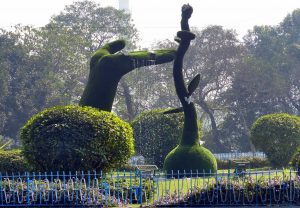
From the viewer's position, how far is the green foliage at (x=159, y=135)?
26.5 meters

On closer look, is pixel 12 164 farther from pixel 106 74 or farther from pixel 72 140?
pixel 72 140

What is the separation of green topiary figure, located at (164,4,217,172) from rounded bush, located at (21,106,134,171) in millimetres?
4808

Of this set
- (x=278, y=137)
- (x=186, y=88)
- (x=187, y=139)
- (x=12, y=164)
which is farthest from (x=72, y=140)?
(x=278, y=137)

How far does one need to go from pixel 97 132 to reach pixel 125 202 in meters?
2.33

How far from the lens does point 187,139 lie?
21719 mm

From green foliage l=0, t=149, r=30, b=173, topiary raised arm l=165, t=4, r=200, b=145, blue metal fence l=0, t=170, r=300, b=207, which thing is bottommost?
blue metal fence l=0, t=170, r=300, b=207

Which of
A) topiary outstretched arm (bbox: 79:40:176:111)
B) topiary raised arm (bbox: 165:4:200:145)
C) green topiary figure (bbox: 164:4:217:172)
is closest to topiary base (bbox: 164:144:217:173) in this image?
green topiary figure (bbox: 164:4:217:172)

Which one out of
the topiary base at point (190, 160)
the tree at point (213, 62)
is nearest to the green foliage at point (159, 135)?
the topiary base at point (190, 160)

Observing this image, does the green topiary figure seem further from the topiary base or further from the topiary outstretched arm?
the topiary outstretched arm

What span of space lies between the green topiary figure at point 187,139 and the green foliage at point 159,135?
4.31 m

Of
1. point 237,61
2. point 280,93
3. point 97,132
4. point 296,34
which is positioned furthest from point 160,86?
point 97,132

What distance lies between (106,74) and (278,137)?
9.83 metres

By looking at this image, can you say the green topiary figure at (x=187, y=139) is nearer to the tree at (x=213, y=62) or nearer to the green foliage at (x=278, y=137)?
the green foliage at (x=278, y=137)

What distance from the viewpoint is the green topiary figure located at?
2092 centimetres
